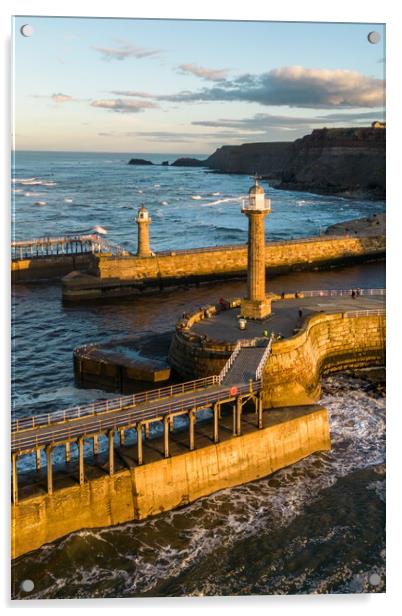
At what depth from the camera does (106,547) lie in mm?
20062

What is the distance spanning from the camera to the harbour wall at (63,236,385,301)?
50.7 metres

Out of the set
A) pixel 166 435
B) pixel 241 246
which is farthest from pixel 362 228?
pixel 166 435

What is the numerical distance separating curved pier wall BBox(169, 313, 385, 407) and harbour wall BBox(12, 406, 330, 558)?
8.16 ft

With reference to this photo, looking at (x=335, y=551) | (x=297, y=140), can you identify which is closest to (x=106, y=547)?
(x=335, y=551)

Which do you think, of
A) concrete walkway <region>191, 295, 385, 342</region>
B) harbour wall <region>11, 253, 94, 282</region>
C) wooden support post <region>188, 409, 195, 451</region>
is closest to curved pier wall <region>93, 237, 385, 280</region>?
harbour wall <region>11, 253, 94, 282</region>

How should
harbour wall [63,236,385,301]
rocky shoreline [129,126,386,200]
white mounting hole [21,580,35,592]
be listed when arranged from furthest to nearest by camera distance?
1. rocky shoreline [129,126,386,200]
2. harbour wall [63,236,385,301]
3. white mounting hole [21,580,35,592]

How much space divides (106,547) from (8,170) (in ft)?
31.9

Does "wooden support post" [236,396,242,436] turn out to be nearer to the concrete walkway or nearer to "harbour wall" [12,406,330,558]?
"harbour wall" [12,406,330,558]

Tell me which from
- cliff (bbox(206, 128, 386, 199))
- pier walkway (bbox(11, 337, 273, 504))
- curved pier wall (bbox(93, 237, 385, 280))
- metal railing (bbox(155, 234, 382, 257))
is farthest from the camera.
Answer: cliff (bbox(206, 128, 386, 199))

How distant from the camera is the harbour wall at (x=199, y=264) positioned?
50.7 meters

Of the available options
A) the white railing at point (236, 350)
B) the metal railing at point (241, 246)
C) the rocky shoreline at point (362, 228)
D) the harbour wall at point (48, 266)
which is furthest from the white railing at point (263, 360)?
the rocky shoreline at point (362, 228)

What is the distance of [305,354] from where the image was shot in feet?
100
